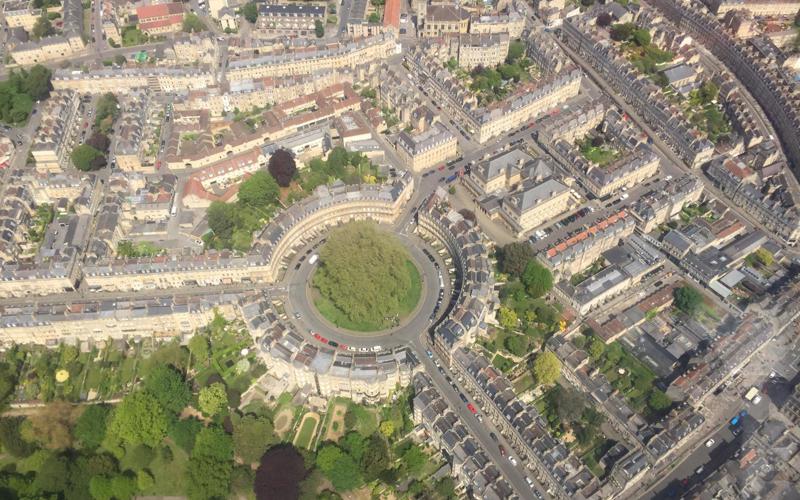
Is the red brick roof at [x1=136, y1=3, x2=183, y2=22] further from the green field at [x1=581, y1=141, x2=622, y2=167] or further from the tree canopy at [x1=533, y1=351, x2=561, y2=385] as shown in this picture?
the tree canopy at [x1=533, y1=351, x2=561, y2=385]

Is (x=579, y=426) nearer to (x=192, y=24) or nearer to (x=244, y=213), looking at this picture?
(x=244, y=213)

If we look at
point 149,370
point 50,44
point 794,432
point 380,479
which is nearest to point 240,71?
point 50,44

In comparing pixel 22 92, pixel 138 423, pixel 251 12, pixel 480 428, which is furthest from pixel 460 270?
pixel 22 92

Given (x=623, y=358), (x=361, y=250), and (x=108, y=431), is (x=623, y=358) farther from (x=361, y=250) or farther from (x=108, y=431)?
(x=108, y=431)

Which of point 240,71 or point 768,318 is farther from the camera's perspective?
point 240,71

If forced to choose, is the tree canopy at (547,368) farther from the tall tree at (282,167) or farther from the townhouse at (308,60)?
the townhouse at (308,60)

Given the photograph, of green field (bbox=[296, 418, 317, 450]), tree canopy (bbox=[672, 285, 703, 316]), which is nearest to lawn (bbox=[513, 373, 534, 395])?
tree canopy (bbox=[672, 285, 703, 316])

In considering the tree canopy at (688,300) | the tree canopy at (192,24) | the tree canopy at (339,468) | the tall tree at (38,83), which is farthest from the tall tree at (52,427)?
the tree canopy at (192,24)
